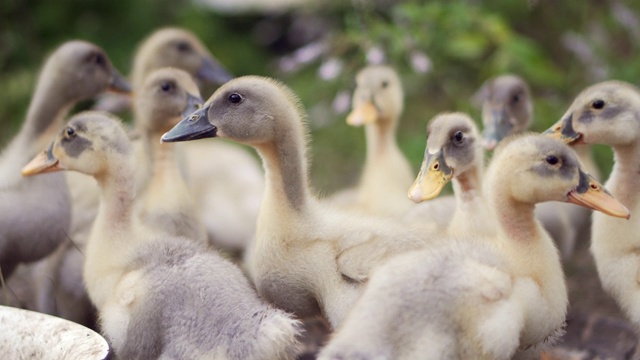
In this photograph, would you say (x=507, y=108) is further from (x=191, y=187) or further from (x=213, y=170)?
(x=213, y=170)

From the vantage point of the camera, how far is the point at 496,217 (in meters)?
4.07

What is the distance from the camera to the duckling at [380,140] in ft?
18.4

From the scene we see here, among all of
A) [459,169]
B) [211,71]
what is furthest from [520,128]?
[211,71]

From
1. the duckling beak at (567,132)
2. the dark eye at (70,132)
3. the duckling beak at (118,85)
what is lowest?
the dark eye at (70,132)

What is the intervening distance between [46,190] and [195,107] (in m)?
0.80

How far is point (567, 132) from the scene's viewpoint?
15.0 ft

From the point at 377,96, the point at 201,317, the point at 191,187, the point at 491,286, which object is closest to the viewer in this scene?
the point at 491,286

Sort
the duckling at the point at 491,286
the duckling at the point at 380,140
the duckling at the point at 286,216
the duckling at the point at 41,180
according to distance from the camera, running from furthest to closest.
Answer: the duckling at the point at 380,140
the duckling at the point at 41,180
the duckling at the point at 286,216
the duckling at the point at 491,286

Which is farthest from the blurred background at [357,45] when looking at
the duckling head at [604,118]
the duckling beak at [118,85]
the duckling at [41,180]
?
the duckling head at [604,118]

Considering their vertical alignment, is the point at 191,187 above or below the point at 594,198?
below

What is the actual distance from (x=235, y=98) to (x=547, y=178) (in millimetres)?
1245

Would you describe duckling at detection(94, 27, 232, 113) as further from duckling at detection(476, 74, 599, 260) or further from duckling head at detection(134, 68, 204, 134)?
duckling at detection(476, 74, 599, 260)

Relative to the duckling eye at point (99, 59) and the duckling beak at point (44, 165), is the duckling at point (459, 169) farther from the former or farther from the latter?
the duckling eye at point (99, 59)

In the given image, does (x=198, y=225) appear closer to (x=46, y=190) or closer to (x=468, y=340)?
(x=46, y=190)
